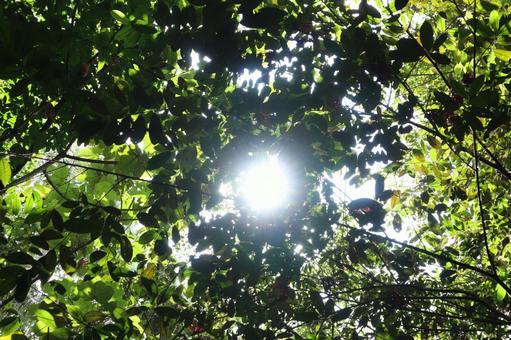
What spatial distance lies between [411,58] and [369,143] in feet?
1.82

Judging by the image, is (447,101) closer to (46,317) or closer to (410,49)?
(410,49)

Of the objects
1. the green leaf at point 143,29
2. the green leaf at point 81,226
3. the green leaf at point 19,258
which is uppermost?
the green leaf at point 143,29

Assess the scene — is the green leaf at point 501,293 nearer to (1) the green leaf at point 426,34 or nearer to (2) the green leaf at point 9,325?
(1) the green leaf at point 426,34

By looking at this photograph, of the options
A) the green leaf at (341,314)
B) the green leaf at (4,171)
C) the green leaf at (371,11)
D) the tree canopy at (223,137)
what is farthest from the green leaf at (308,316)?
the green leaf at (4,171)

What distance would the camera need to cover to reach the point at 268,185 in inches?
68.7

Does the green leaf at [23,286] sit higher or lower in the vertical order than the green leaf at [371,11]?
lower

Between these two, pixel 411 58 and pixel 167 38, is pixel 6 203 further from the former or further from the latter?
pixel 411 58

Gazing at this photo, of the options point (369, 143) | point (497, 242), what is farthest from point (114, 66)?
point (497, 242)

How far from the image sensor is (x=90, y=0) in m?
2.21

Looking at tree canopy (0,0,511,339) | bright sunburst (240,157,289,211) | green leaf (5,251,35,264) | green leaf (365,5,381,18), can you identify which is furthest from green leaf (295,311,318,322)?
green leaf (365,5,381,18)

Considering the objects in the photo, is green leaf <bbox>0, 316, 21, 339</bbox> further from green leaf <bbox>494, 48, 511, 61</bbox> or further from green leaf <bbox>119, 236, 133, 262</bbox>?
green leaf <bbox>494, 48, 511, 61</bbox>

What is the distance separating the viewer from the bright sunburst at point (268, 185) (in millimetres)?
1731

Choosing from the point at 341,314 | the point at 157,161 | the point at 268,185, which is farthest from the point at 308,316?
the point at 157,161

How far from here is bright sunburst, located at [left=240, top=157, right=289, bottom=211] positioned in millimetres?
1731
